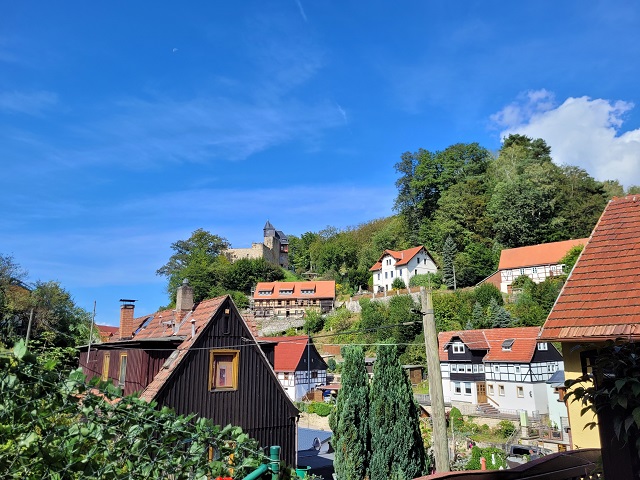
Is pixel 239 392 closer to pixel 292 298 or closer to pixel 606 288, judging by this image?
pixel 606 288

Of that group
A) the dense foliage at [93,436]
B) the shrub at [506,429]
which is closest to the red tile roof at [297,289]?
the shrub at [506,429]

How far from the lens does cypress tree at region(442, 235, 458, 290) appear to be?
187ft

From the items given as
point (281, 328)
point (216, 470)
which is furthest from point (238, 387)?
point (281, 328)

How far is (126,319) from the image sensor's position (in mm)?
20547

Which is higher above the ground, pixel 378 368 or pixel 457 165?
pixel 457 165

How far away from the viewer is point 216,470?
2252 millimetres

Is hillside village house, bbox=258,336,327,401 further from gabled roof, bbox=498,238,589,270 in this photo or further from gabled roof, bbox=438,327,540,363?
gabled roof, bbox=498,238,589,270

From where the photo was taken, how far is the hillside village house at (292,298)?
66438mm

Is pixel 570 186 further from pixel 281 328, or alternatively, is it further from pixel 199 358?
pixel 199 358

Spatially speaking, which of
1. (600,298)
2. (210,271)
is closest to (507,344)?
(600,298)

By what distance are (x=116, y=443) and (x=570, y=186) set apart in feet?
213

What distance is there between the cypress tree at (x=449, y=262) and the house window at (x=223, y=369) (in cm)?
4475

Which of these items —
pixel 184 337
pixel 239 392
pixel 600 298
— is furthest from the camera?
pixel 184 337

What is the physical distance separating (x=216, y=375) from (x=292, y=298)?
5358 centimetres
